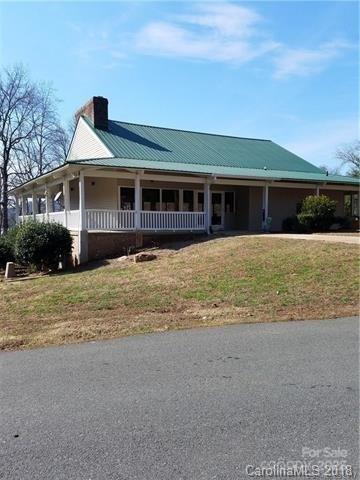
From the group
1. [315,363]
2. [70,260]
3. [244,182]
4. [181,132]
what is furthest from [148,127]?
[315,363]

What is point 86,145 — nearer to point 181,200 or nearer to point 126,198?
point 126,198

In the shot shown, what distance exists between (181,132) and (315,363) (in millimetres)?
22174

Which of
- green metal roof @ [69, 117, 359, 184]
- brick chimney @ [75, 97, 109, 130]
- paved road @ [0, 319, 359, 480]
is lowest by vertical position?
paved road @ [0, 319, 359, 480]

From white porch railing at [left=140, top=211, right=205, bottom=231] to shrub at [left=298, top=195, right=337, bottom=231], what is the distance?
15.2ft

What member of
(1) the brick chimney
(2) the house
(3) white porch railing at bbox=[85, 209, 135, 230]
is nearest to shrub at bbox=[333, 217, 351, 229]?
(2) the house

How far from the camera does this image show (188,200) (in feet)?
72.1

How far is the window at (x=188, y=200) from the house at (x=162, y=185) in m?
0.05

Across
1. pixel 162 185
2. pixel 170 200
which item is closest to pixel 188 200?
pixel 170 200

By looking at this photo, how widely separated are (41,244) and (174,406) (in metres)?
12.3

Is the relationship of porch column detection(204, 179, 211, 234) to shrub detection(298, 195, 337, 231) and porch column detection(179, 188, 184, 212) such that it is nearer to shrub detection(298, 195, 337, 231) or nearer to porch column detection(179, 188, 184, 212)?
porch column detection(179, 188, 184, 212)

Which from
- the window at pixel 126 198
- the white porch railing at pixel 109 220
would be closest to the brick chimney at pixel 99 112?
the window at pixel 126 198

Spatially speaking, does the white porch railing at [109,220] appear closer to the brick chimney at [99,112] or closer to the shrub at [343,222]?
the brick chimney at [99,112]

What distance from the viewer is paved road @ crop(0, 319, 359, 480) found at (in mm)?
3172

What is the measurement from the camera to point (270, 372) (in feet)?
16.1
